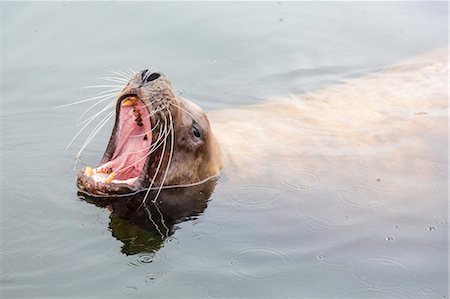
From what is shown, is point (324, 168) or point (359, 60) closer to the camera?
point (324, 168)

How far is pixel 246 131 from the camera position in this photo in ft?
24.8

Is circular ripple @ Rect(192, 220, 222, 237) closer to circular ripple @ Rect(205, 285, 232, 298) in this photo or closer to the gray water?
the gray water

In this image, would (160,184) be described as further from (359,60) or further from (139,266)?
(359,60)

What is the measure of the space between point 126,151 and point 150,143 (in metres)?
0.26

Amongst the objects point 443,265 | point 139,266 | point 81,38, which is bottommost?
point 443,265

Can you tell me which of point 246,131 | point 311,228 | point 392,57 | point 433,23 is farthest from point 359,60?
point 311,228

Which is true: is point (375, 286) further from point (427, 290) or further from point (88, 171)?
point (88, 171)

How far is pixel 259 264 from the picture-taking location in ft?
19.2

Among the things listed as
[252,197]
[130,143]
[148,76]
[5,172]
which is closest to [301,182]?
[252,197]

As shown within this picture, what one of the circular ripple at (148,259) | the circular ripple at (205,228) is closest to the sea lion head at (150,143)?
the circular ripple at (205,228)

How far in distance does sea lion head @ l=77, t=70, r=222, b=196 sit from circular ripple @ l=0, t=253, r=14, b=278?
893mm

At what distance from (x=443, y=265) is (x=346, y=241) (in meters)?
0.72

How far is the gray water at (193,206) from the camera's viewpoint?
5.67 metres

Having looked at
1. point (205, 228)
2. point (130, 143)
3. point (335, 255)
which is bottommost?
point (335, 255)
